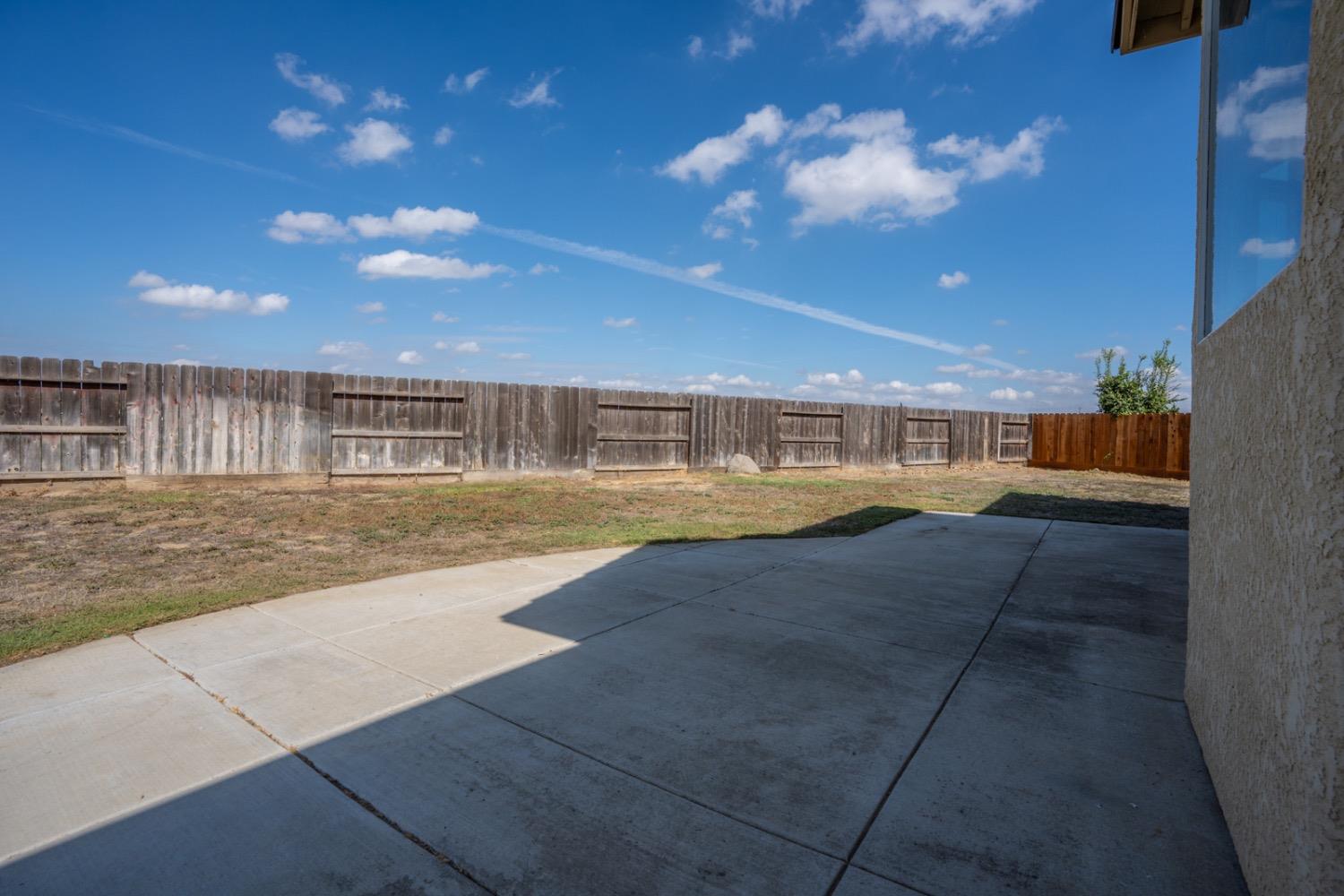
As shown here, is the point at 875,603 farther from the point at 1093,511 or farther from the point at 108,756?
the point at 1093,511

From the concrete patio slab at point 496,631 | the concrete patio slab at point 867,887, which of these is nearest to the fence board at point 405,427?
the concrete patio slab at point 496,631

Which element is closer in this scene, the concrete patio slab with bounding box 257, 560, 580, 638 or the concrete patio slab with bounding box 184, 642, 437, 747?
the concrete patio slab with bounding box 184, 642, 437, 747

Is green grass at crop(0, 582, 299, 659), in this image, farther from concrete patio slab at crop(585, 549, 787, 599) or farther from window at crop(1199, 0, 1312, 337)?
window at crop(1199, 0, 1312, 337)

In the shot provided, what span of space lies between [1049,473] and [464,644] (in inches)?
785

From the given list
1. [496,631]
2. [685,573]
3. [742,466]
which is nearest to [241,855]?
[496,631]

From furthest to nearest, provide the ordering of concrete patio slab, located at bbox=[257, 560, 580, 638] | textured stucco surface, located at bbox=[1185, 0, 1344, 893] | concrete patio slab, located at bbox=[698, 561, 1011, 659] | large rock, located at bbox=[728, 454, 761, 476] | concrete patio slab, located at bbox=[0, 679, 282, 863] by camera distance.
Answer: large rock, located at bbox=[728, 454, 761, 476], concrete patio slab, located at bbox=[257, 560, 580, 638], concrete patio slab, located at bbox=[698, 561, 1011, 659], concrete patio slab, located at bbox=[0, 679, 282, 863], textured stucco surface, located at bbox=[1185, 0, 1344, 893]

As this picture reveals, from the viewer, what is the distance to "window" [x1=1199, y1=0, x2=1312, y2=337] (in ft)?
5.54

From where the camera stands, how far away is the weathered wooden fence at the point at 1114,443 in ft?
55.9

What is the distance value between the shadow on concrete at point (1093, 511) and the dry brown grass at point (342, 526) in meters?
0.05

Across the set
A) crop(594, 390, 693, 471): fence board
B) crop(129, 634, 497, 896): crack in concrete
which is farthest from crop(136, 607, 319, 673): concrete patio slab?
crop(594, 390, 693, 471): fence board

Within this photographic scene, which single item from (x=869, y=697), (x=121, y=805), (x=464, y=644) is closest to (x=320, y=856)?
(x=121, y=805)

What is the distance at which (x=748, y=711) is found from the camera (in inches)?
109

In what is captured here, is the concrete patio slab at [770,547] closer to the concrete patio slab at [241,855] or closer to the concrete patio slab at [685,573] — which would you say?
the concrete patio slab at [685,573]

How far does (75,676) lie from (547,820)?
275 centimetres
